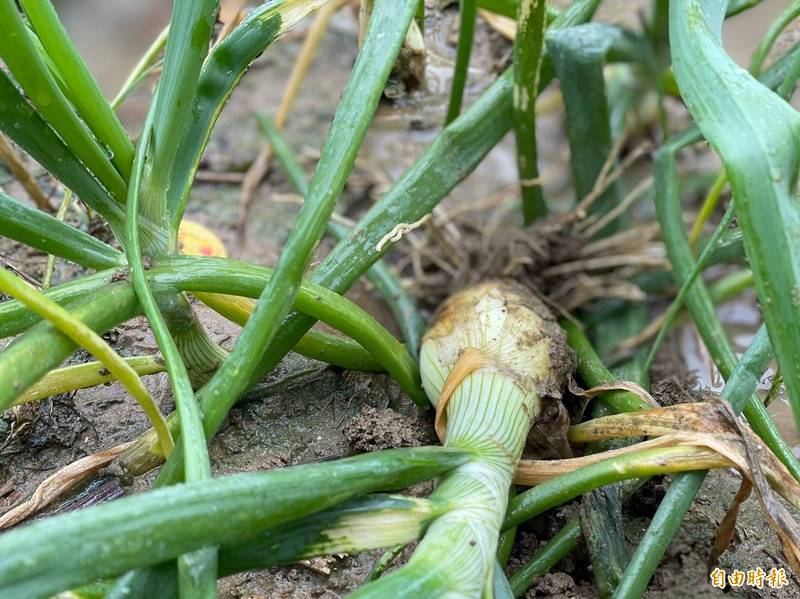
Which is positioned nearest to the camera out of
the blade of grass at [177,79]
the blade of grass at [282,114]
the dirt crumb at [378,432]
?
the blade of grass at [177,79]

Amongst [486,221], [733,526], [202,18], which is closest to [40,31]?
[202,18]

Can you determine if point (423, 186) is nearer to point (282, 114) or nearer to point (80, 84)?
point (80, 84)

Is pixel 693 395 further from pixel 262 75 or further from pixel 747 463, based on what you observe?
pixel 262 75

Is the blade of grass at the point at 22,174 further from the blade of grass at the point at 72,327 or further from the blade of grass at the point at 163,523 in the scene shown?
the blade of grass at the point at 163,523

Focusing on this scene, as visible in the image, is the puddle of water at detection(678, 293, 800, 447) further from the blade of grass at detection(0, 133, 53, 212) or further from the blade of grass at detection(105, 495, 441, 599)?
the blade of grass at detection(0, 133, 53, 212)

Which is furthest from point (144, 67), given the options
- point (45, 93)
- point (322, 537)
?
point (322, 537)

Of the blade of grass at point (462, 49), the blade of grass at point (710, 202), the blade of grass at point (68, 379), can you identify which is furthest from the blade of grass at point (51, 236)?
the blade of grass at point (710, 202)
